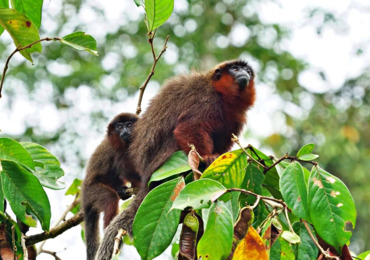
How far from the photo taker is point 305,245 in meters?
2.16

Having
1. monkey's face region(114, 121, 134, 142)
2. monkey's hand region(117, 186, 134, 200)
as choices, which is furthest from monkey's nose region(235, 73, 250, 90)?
monkey's hand region(117, 186, 134, 200)

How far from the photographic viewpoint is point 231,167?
230 cm

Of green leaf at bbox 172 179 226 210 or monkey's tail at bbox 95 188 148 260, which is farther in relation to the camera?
monkey's tail at bbox 95 188 148 260

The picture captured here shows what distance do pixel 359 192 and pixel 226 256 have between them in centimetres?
1225

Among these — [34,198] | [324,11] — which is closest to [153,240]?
[34,198]

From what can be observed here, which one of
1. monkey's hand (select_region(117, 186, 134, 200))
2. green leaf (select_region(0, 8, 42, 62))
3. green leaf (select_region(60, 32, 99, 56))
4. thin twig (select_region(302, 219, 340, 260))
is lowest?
monkey's hand (select_region(117, 186, 134, 200))

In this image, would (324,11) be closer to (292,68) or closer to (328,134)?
(292,68)

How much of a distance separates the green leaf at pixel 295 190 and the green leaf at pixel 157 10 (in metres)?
1.08

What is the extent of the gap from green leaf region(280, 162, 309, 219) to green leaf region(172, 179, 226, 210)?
0.28m

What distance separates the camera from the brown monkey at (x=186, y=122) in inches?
140

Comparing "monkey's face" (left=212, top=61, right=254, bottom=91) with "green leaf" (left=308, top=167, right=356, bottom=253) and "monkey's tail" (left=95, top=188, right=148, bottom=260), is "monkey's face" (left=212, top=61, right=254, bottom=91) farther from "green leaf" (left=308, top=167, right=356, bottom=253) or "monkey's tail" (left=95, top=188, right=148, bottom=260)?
"green leaf" (left=308, top=167, right=356, bottom=253)

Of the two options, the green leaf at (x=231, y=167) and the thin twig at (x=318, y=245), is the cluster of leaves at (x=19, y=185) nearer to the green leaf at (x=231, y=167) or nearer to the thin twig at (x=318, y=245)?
the green leaf at (x=231, y=167)

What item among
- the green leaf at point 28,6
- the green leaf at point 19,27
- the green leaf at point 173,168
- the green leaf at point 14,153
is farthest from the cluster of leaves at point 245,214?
the green leaf at point 28,6

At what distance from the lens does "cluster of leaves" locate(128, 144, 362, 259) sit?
1929 mm
